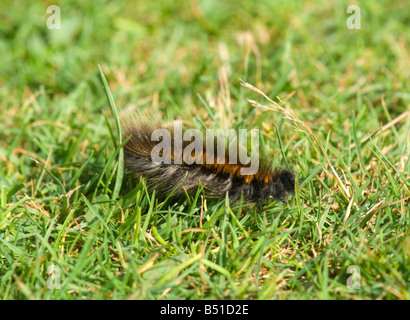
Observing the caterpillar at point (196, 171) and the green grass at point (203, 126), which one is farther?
the caterpillar at point (196, 171)

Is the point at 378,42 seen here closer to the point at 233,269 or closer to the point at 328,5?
the point at 328,5

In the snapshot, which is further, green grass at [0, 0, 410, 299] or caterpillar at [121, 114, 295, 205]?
caterpillar at [121, 114, 295, 205]

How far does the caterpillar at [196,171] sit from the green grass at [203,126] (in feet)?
0.31

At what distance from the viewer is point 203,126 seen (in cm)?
292

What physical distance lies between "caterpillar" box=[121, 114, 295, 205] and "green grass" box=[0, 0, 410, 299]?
0.09 meters

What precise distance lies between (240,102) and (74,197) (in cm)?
143

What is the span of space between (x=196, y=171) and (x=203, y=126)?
1.68ft

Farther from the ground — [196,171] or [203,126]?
[203,126]

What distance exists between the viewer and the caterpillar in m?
2.49

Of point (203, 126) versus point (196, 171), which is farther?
point (203, 126)

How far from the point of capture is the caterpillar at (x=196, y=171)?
2.49 m
